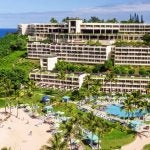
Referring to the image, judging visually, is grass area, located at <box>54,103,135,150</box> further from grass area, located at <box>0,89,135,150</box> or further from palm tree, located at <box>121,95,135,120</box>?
palm tree, located at <box>121,95,135,120</box>

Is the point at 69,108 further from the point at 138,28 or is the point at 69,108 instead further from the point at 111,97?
the point at 138,28

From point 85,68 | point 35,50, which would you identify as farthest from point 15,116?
point 35,50

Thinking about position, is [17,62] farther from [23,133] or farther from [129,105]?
[129,105]

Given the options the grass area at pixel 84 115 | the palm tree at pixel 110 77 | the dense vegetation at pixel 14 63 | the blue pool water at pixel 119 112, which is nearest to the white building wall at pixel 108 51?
the palm tree at pixel 110 77

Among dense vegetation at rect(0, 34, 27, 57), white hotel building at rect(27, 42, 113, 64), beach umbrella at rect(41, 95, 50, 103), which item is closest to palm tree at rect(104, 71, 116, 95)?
beach umbrella at rect(41, 95, 50, 103)

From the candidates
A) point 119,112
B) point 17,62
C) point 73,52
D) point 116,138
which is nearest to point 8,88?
point 119,112

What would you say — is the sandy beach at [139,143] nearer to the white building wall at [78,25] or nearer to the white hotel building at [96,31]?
the white hotel building at [96,31]
